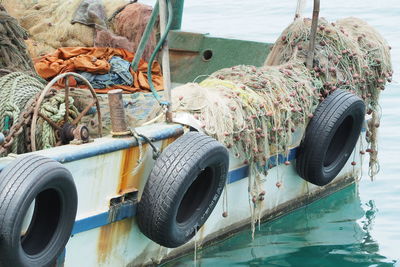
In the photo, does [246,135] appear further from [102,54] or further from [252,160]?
[102,54]

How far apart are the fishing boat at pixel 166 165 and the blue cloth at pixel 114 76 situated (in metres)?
0.22

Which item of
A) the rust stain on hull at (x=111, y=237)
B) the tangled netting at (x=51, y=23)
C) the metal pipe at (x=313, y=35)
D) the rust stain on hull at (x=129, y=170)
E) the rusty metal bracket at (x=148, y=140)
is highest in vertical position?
the tangled netting at (x=51, y=23)

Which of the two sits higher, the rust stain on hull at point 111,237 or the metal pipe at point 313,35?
the metal pipe at point 313,35

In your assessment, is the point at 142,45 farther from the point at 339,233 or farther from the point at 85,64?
the point at 339,233

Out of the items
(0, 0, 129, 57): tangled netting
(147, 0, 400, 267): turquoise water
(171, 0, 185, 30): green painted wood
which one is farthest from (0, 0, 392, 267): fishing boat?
(0, 0, 129, 57): tangled netting

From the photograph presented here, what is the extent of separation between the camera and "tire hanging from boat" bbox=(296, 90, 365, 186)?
7.95 meters

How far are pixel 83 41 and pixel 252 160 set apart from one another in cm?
286

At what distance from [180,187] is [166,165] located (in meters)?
0.18

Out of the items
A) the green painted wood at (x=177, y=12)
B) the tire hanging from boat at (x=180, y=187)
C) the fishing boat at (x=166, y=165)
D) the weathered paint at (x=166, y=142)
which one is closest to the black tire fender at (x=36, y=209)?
the fishing boat at (x=166, y=165)

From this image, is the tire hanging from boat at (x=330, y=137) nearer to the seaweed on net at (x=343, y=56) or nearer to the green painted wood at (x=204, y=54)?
the seaweed on net at (x=343, y=56)

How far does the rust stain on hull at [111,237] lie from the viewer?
6.42 metres

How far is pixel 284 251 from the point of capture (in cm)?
780

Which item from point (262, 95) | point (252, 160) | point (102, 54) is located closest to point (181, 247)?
point (252, 160)

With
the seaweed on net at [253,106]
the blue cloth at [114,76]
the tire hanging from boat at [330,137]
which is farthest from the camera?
the blue cloth at [114,76]
